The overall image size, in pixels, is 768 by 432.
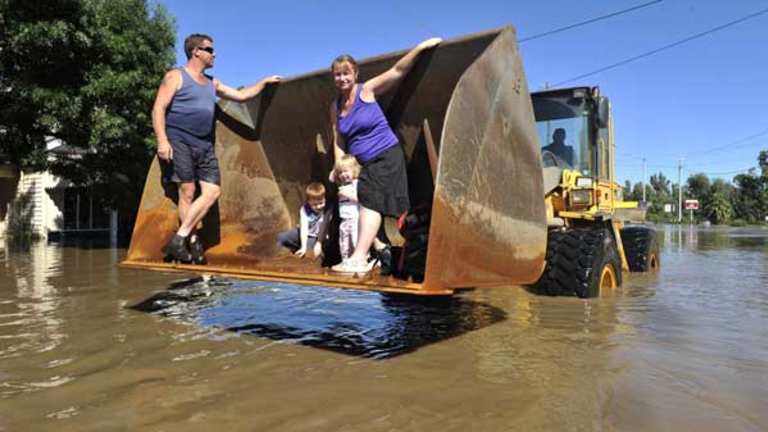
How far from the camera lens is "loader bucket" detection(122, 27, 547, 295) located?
3.80 meters

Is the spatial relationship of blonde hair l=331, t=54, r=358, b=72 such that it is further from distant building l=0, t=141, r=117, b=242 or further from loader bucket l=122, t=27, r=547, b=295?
distant building l=0, t=141, r=117, b=242

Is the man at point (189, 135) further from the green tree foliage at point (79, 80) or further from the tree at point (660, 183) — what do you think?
the tree at point (660, 183)

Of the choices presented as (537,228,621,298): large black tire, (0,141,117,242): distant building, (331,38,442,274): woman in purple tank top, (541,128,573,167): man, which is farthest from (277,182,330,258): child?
(0,141,117,242): distant building

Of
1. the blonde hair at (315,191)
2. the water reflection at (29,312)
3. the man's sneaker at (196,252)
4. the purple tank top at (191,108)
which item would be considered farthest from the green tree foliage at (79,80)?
the blonde hair at (315,191)

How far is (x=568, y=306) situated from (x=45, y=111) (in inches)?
417

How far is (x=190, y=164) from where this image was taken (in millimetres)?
5414

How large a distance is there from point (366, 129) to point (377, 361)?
1.71 meters

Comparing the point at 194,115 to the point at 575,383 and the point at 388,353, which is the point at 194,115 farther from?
the point at 575,383

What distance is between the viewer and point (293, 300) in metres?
7.04

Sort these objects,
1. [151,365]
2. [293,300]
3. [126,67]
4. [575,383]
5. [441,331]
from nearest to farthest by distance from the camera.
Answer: [575,383] < [151,365] < [441,331] < [293,300] < [126,67]

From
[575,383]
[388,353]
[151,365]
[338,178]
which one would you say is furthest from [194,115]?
[575,383]

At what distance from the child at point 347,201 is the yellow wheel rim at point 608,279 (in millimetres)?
3465

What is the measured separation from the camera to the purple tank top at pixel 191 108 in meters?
5.28

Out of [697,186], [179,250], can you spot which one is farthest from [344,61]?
[697,186]
